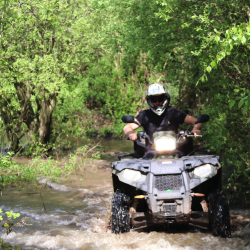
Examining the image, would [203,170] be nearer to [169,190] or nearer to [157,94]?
[169,190]

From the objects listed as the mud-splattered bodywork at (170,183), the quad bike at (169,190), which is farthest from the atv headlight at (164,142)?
the mud-splattered bodywork at (170,183)

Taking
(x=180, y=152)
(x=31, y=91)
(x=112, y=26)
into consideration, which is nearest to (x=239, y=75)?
(x=180, y=152)

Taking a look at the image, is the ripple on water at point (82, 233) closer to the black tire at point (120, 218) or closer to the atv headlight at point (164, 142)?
the black tire at point (120, 218)

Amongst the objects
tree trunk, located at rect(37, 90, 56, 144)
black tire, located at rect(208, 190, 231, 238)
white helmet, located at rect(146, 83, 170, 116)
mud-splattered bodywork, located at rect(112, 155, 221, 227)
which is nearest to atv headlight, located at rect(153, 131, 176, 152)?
mud-splattered bodywork, located at rect(112, 155, 221, 227)

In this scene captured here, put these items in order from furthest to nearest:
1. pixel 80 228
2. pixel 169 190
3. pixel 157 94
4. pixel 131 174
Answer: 1. pixel 80 228
2. pixel 157 94
3. pixel 131 174
4. pixel 169 190

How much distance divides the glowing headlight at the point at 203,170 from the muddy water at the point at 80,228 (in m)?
0.82

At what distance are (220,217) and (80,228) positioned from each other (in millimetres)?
2227

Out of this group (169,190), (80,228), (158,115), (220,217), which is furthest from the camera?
(80,228)

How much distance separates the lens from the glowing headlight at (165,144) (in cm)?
474

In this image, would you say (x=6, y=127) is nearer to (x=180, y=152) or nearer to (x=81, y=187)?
(x=81, y=187)

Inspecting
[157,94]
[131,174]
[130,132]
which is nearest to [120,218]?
[131,174]

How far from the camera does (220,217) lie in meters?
4.47

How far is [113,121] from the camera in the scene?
2058cm

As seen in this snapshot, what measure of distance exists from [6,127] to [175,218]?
28.1 feet
